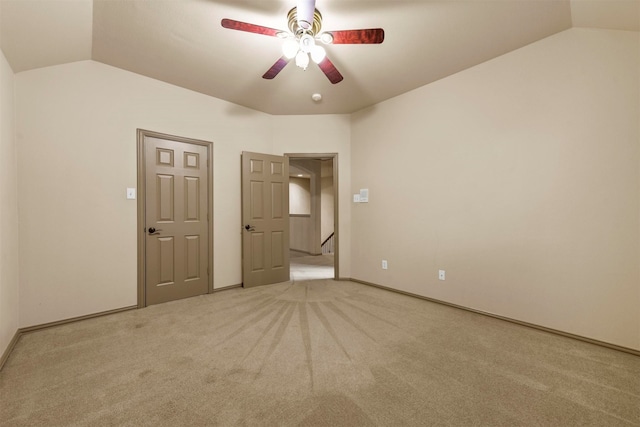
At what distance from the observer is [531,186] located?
2686mm

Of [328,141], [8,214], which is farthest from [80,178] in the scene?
[328,141]

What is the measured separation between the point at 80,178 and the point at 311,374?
3.03m

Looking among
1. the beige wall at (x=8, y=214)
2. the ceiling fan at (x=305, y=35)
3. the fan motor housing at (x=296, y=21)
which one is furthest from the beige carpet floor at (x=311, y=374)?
the fan motor housing at (x=296, y=21)

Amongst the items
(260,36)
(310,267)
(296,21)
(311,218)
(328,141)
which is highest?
(260,36)

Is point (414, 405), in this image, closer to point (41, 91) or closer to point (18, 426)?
point (18, 426)

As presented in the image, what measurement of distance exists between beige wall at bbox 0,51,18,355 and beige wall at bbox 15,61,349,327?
96mm

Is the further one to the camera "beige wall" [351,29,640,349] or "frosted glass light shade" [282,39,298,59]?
"beige wall" [351,29,640,349]

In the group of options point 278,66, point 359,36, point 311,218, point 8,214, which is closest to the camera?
point 359,36

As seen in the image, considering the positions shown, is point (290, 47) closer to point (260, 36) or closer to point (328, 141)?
point (260, 36)

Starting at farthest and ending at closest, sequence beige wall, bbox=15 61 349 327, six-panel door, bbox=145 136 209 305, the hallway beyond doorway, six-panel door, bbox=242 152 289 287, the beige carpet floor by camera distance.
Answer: the hallway beyond doorway, six-panel door, bbox=242 152 289 287, six-panel door, bbox=145 136 209 305, beige wall, bbox=15 61 349 327, the beige carpet floor

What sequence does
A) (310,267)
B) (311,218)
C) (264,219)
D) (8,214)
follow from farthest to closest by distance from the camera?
(311,218) → (310,267) → (264,219) → (8,214)

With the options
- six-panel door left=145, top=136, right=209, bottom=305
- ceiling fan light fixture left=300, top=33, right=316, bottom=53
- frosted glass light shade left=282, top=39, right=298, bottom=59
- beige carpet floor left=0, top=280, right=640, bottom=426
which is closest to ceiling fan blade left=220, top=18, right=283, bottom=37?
frosted glass light shade left=282, top=39, right=298, bottom=59

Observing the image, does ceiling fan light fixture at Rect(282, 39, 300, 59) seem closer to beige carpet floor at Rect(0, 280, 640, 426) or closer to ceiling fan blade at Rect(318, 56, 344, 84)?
ceiling fan blade at Rect(318, 56, 344, 84)

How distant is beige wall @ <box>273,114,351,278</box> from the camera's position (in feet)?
15.0
